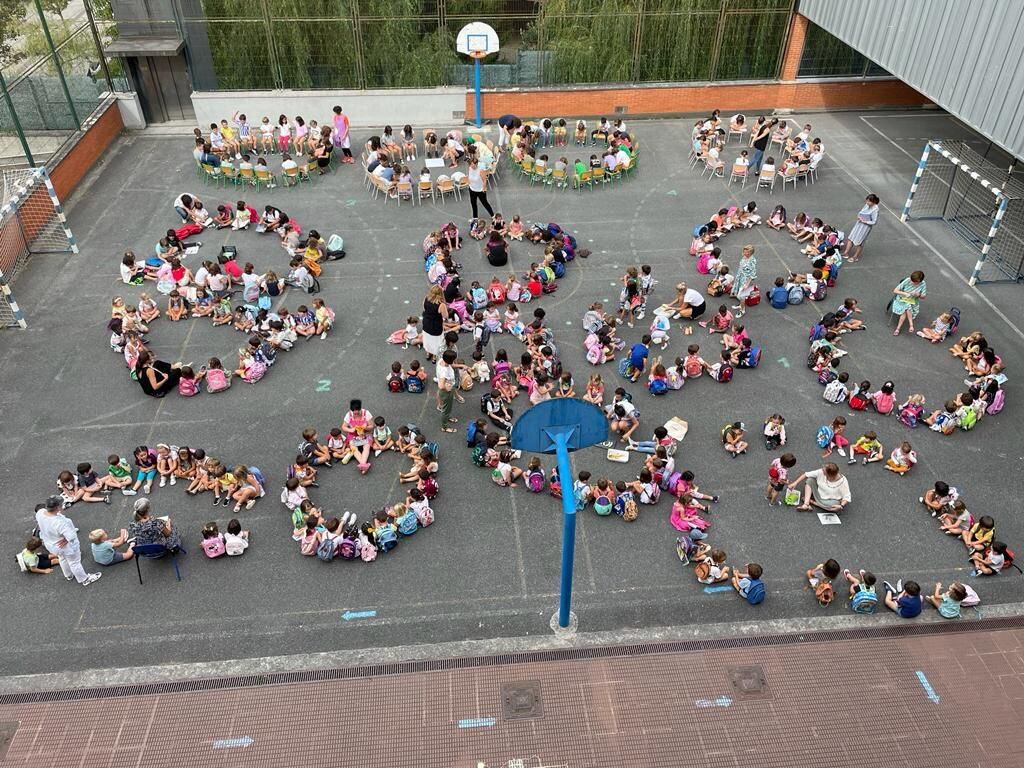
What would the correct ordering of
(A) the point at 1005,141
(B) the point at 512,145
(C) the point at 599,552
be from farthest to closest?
(B) the point at 512,145 → (A) the point at 1005,141 → (C) the point at 599,552

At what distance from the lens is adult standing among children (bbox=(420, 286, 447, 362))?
13.8 metres

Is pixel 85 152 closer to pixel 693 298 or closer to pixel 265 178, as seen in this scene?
pixel 265 178

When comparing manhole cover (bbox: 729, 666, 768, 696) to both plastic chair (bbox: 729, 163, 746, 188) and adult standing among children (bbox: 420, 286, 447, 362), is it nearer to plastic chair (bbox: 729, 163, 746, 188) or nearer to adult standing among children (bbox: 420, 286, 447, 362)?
adult standing among children (bbox: 420, 286, 447, 362)

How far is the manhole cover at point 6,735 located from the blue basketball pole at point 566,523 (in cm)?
669

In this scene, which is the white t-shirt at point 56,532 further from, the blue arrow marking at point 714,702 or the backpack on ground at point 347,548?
the blue arrow marking at point 714,702

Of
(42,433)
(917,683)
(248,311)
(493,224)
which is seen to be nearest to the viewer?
(917,683)

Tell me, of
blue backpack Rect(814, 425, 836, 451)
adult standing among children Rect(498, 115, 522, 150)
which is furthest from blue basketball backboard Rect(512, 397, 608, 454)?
adult standing among children Rect(498, 115, 522, 150)

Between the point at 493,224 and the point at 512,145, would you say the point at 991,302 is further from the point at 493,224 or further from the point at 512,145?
the point at 512,145

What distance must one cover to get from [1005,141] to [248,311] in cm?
1515

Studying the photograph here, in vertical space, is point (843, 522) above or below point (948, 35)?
below

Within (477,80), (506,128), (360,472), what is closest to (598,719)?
(360,472)

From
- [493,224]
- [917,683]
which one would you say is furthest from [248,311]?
[917,683]

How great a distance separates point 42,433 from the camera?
1336 cm

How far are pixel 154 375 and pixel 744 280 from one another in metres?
11.5
